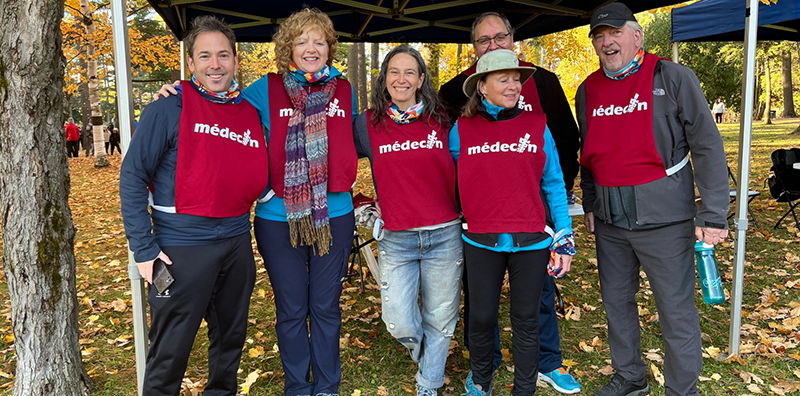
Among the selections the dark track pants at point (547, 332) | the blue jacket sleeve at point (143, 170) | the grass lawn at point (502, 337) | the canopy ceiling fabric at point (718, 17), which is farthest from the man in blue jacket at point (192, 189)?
the canopy ceiling fabric at point (718, 17)

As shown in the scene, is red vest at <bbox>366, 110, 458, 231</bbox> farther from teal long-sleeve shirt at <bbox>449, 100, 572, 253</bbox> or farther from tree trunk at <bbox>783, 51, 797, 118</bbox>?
tree trunk at <bbox>783, 51, 797, 118</bbox>

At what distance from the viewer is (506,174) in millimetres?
2645

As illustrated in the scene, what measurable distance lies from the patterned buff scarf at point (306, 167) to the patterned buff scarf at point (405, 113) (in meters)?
0.36

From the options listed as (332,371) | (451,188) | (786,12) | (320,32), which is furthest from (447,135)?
(786,12)

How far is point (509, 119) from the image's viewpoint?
269 cm

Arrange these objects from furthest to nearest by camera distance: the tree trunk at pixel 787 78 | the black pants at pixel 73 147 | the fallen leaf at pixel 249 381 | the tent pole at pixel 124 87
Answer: the tree trunk at pixel 787 78, the black pants at pixel 73 147, the fallen leaf at pixel 249 381, the tent pole at pixel 124 87

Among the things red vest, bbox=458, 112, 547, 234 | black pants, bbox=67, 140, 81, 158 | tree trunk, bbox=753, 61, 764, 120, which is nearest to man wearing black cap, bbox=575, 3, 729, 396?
red vest, bbox=458, 112, 547, 234

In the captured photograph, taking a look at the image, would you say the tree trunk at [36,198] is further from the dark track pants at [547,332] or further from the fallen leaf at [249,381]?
the dark track pants at [547,332]

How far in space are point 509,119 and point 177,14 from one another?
3.26 metres

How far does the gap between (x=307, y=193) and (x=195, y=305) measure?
29.4 inches

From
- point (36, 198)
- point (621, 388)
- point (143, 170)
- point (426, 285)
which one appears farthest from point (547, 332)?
point (36, 198)

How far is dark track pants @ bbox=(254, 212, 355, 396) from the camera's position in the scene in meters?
2.73

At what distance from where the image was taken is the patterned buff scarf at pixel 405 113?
271cm

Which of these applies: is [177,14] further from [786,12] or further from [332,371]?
[786,12]
